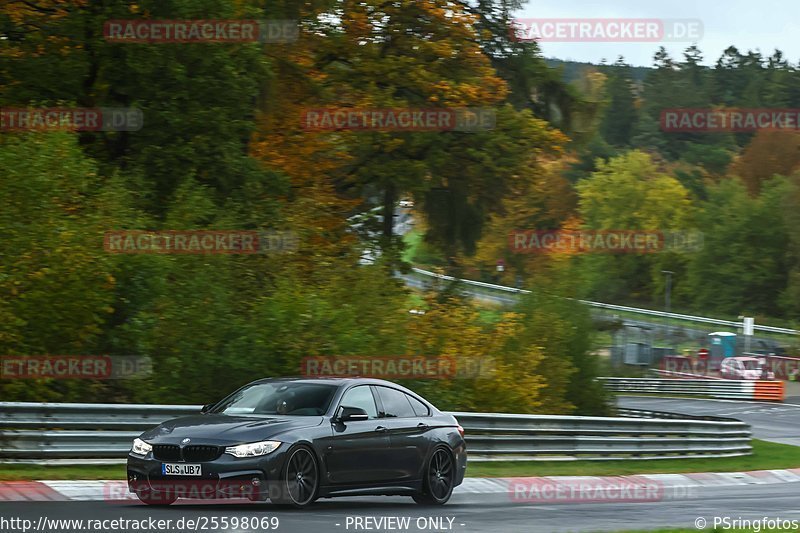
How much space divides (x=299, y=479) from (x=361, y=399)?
1.63 metres

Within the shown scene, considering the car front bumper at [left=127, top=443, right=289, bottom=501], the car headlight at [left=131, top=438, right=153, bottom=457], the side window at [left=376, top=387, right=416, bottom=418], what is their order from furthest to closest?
the side window at [left=376, top=387, right=416, bottom=418]
the car headlight at [left=131, top=438, right=153, bottom=457]
the car front bumper at [left=127, top=443, right=289, bottom=501]

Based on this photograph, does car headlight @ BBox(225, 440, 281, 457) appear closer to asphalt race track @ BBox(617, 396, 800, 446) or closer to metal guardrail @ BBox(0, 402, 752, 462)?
metal guardrail @ BBox(0, 402, 752, 462)

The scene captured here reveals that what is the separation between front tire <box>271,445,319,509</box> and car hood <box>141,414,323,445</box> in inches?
11.1

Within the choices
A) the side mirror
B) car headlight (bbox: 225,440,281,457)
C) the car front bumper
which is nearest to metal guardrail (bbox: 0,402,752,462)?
the car front bumper

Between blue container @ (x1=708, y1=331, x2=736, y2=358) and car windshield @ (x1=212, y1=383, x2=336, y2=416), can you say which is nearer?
car windshield @ (x1=212, y1=383, x2=336, y2=416)

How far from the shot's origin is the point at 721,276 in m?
113

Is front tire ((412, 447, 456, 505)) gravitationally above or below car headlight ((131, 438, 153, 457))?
below

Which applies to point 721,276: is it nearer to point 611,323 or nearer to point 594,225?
point 594,225

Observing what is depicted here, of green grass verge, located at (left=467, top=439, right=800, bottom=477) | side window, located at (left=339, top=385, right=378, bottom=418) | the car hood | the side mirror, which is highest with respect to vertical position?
side window, located at (left=339, top=385, right=378, bottom=418)

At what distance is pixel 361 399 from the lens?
14312 mm

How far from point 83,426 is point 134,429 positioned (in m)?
0.71

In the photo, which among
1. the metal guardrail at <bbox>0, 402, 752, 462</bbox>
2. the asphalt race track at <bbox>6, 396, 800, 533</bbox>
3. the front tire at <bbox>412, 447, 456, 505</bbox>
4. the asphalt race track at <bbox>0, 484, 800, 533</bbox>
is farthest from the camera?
the metal guardrail at <bbox>0, 402, 752, 462</bbox>

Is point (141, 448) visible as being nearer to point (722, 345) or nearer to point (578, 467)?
point (578, 467)

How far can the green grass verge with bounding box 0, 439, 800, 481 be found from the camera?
1551 centimetres
